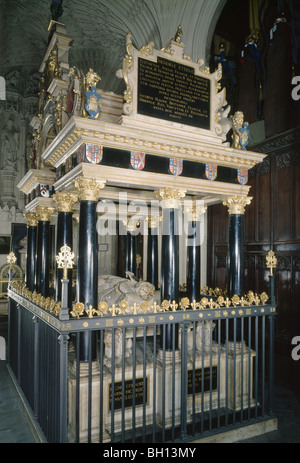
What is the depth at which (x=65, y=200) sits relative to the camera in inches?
243

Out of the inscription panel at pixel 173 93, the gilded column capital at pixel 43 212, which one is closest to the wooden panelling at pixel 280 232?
the inscription panel at pixel 173 93

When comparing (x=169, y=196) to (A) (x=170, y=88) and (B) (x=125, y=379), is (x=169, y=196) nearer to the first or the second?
(A) (x=170, y=88)

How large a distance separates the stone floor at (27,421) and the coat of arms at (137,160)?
4068 millimetres

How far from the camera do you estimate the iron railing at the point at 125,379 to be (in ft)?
11.3

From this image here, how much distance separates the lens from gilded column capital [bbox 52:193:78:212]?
609 cm

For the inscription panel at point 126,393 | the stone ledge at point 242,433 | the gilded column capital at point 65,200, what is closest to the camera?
the stone ledge at point 242,433

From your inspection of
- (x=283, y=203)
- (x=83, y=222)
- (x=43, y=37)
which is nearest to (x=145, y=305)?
(x=83, y=222)

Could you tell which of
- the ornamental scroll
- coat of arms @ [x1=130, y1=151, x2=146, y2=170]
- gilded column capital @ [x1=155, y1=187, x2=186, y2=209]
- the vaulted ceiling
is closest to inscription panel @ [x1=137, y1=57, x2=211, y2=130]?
the ornamental scroll

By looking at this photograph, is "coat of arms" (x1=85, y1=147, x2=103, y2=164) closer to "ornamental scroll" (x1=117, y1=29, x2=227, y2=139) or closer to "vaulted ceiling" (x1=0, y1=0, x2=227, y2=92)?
"ornamental scroll" (x1=117, y1=29, x2=227, y2=139)

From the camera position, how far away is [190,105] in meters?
5.38

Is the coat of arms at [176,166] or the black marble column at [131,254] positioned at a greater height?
the coat of arms at [176,166]

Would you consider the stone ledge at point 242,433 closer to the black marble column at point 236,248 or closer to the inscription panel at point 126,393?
the inscription panel at point 126,393

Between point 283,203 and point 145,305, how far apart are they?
15.7 ft
